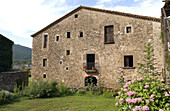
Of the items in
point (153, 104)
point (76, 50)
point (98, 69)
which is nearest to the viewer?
point (153, 104)

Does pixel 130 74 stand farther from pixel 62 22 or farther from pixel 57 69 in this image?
pixel 62 22

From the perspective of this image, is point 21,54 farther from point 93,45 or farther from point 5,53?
point 93,45

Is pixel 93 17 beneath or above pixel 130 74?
above

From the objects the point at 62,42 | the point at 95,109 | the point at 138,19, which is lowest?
the point at 95,109

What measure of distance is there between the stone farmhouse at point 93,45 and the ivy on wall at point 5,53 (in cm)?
326

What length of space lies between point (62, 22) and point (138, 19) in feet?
26.9

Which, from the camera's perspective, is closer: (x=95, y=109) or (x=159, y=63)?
(x=95, y=109)

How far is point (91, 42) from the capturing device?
12.5m

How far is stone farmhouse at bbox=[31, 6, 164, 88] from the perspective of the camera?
1067cm

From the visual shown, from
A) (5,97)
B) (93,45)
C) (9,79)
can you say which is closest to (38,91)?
(5,97)

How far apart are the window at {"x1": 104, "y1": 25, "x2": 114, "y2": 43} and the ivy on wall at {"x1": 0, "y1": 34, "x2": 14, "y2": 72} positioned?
1230 cm

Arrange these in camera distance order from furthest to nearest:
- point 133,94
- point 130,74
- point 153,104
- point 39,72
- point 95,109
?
point 39,72 → point 130,74 → point 95,109 → point 133,94 → point 153,104

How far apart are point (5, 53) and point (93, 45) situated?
11152mm

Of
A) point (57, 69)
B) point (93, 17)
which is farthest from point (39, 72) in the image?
point (93, 17)
